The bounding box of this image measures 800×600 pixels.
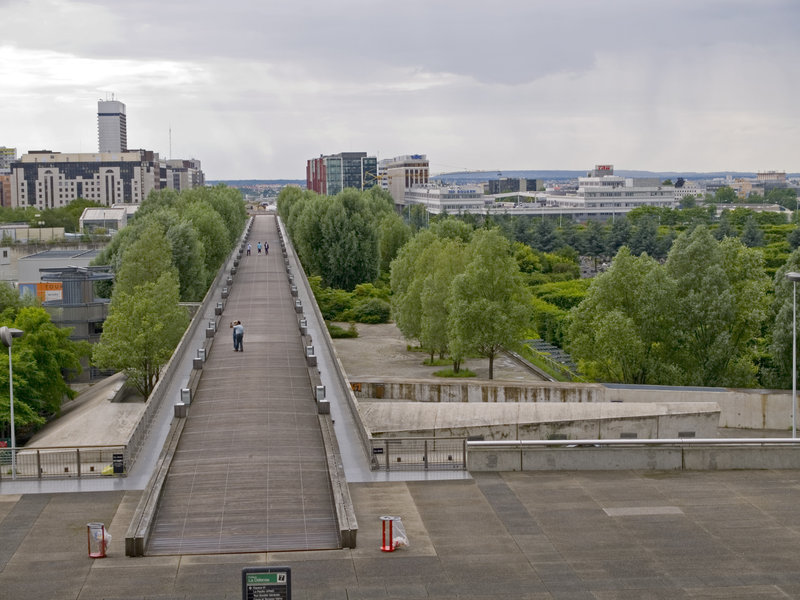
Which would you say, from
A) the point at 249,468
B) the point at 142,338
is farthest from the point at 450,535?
the point at 142,338

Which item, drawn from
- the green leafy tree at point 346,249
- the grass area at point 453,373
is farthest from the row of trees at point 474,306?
the green leafy tree at point 346,249

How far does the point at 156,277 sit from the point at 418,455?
38227 mm

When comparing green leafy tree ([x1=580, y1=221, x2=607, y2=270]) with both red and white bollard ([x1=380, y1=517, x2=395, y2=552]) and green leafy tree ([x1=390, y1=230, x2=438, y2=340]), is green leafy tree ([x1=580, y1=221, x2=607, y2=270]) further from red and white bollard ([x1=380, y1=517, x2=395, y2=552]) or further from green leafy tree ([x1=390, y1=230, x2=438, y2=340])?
red and white bollard ([x1=380, y1=517, x2=395, y2=552])

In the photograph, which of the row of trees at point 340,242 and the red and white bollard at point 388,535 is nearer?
the red and white bollard at point 388,535

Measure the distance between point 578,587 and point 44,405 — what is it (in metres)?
32.6

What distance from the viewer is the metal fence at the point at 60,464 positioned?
19578 mm

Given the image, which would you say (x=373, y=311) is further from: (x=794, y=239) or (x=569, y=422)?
(x=794, y=239)

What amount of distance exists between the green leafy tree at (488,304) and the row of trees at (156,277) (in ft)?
37.9

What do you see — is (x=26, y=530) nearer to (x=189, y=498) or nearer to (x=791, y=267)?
(x=189, y=498)

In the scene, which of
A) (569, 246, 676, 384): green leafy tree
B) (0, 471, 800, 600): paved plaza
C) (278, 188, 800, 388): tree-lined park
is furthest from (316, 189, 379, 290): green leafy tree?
(0, 471, 800, 600): paved plaza

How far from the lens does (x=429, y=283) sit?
46.9 meters

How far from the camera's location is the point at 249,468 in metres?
19.8

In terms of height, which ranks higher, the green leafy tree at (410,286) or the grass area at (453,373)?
the green leafy tree at (410,286)

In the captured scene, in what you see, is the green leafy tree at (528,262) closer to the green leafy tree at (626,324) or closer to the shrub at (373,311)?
the shrub at (373,311)
